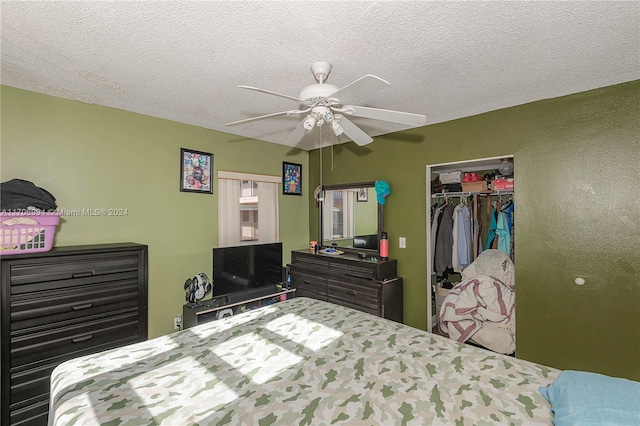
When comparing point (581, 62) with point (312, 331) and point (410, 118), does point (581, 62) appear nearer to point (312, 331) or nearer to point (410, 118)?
point (410, 118)

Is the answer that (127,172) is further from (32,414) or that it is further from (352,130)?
(352,130)

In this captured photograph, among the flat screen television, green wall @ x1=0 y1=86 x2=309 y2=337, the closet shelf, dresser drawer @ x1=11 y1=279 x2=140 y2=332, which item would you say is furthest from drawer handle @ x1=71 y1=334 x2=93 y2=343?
the closet shelf

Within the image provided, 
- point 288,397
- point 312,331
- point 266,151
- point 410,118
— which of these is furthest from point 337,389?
point 266,151

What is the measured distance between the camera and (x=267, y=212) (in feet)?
12.8

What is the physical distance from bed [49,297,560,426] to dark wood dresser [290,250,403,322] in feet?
4.32

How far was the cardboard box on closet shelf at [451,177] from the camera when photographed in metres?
3.50

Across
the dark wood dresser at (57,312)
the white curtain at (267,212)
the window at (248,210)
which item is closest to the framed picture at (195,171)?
the window at (248,210)

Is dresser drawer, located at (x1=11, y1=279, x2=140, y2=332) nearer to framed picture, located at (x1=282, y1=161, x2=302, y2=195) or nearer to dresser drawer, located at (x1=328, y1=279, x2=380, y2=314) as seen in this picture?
dresser drawer, located at (x1=328, y1=279, x2=380, y2=314)

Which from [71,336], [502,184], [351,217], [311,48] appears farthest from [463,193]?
[71,336]

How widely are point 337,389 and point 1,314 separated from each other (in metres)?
2.28

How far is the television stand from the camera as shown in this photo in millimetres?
2899

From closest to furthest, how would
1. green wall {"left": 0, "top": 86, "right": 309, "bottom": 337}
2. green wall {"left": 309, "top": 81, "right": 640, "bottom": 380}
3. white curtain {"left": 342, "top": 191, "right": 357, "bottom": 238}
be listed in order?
green wall {"left": 309, "top": 81, "right": 640, "bottom": 380}
green wall {"left": 0, "top": 86, "right": 309, "bottom": 337}
white curtain {"left": 342, "top": 191, "right": 357, "bottom": 238}

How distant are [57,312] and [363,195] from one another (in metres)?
3.12

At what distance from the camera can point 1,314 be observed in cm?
191
